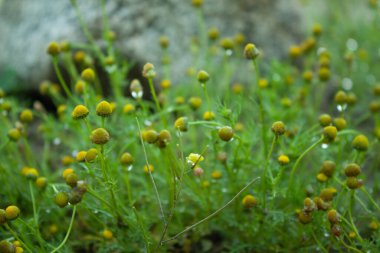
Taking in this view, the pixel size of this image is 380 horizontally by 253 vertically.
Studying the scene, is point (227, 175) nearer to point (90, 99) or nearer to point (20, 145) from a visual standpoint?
point (90, 99)

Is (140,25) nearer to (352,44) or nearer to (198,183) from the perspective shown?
(198,183)

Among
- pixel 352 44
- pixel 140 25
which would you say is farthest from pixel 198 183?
pixel 352 44

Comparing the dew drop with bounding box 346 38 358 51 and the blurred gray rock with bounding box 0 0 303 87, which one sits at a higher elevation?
the blurred gray rock with bounding box 0 0 303 87

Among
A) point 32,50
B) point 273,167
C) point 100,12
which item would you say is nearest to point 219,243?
point 273,167

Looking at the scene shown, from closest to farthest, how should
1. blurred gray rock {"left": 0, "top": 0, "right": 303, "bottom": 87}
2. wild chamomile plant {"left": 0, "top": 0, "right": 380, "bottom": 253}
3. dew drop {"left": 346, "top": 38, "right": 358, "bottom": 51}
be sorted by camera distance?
wild chamomile plant {"left": 0, "top": 0, "right": 380, "bottom": 253} → blurred gray rock {"left": 0, "top": 0, "right": 303, "bottom": 87} → dew drop {"left": 346, "top": 38, "right": 358, "bottom": 51}

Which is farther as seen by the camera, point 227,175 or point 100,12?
point 100,12

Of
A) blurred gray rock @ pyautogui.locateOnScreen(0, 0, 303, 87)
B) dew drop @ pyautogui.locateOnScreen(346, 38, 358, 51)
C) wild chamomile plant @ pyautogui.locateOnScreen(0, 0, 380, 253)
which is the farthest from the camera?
dew drop @ pyautogui.locateOnScreen(346, 38, 358, 51)

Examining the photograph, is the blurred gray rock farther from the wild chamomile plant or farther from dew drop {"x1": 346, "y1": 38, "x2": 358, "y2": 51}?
the wild chamomile plant

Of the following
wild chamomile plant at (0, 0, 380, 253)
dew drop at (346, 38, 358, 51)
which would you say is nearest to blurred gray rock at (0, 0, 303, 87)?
dew drop at (346, 38, 358, 51)

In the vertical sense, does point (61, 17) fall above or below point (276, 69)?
above
